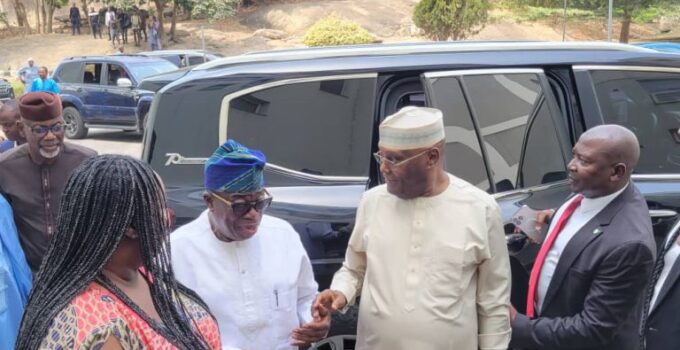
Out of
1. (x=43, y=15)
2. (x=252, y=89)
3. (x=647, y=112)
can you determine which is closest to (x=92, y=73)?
(x=252, y=89)

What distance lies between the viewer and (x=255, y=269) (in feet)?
8.14

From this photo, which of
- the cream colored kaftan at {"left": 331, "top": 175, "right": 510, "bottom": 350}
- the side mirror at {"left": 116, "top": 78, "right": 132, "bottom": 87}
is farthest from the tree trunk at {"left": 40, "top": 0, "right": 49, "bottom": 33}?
the cream colored kaftan at {"left": 331, "top": 175, "right": 510, "bottom": 350}

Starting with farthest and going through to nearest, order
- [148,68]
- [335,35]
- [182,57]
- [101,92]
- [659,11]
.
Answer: [659,11]
[335,35]
[182,57]
[148,68]
[101,92]

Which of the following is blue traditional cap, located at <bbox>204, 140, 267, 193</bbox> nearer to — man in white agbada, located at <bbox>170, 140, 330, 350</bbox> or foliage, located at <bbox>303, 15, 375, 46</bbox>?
man in white agbada, located at <bbox>170, 140, 330, 350</bbox>

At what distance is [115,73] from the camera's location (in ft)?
50.2

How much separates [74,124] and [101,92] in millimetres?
1012

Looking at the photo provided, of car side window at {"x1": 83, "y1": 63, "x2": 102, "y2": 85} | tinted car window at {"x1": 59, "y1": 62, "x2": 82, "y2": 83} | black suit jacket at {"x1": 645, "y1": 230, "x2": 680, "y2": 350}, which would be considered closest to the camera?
black suit jacket at {"x1": 645, "y1": 230, "x2": 680, "y2": 350}

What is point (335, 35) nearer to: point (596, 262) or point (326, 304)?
point (326, 304)

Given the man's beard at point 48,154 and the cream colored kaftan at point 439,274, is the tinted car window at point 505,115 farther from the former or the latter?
the man's beard at point 48,154

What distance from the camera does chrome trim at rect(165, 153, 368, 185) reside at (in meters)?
3.44

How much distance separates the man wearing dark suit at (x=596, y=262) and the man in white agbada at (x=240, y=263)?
86 centimetres

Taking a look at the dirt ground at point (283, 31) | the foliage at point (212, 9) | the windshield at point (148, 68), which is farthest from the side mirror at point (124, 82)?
the foliage at point (212, 9)

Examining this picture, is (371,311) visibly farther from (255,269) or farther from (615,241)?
(615,241)

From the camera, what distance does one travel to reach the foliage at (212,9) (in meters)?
31.7
